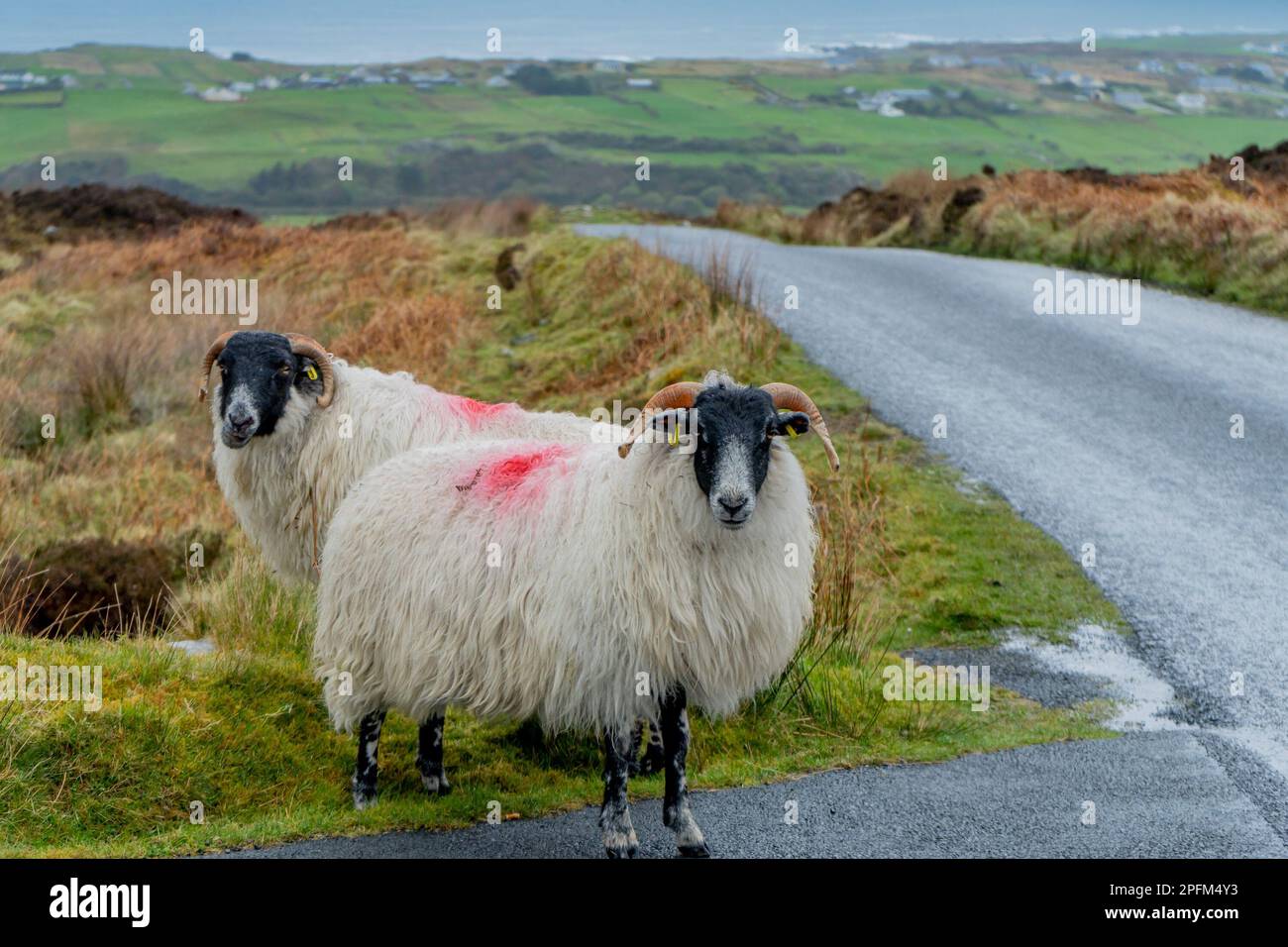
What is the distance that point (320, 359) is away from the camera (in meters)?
8.89

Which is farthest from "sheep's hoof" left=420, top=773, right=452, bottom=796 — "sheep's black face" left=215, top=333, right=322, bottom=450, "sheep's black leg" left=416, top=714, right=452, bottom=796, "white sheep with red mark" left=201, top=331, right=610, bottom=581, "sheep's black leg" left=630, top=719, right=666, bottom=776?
"sheep's black face" left=215, top=333, right=322, bottom=450

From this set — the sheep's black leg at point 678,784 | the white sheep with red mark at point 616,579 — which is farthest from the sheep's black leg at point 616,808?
the sheep's black leg at point 678,784

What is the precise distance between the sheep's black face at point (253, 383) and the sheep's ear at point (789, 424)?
3961mm

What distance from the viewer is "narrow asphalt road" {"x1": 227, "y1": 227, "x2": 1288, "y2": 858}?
21.8 ft

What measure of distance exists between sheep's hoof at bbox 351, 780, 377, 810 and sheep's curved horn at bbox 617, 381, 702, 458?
258cm

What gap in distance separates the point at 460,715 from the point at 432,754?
121cm

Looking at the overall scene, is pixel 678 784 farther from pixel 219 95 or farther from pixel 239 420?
pixel 219 95

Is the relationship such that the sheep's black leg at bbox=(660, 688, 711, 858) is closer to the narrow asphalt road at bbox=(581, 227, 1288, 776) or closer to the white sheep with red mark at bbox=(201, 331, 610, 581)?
the white sheep with red mark at bbox=(201, 331, 610, 581)

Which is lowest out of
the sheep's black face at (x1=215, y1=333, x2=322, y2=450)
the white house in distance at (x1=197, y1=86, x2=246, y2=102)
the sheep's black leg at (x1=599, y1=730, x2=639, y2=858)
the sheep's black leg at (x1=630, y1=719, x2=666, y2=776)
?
the sheep's black leg at (x1=630, y1=719, x2=666, y2=776)

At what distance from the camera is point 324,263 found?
28578 mm

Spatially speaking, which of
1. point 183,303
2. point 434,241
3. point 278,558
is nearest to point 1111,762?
point 278,558

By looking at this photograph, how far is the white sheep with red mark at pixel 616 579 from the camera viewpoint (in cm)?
619

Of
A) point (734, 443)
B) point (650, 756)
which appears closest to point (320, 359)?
point (650, 756)

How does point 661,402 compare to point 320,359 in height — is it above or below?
above
